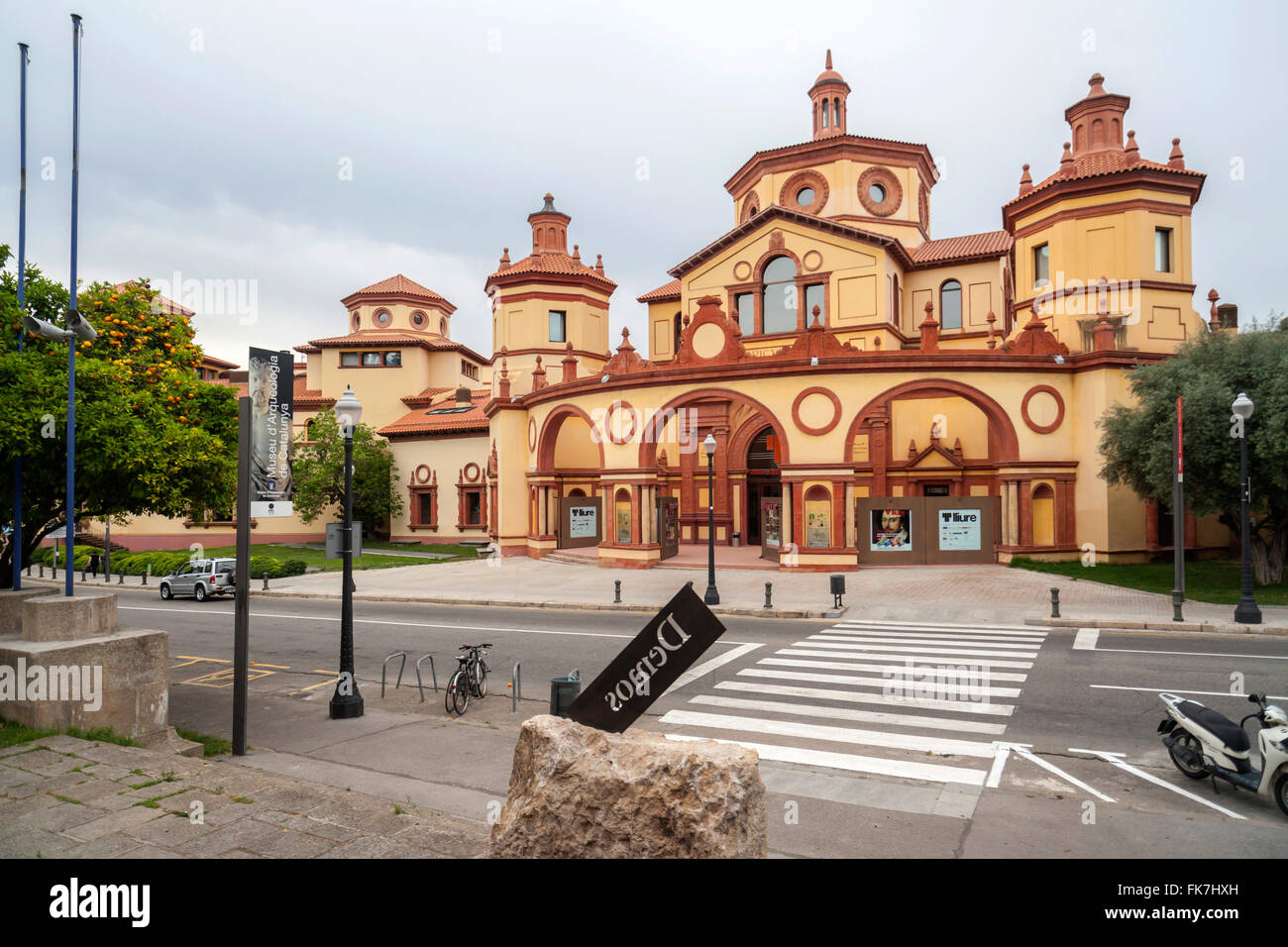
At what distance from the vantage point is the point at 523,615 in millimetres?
20234

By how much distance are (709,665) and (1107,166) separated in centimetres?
2859

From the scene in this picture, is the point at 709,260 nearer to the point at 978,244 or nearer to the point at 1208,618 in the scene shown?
the point at 978,244

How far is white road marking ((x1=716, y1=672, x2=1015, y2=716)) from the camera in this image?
1040cm

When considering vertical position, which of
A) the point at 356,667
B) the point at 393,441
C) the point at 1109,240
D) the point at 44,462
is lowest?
the point at 356,667

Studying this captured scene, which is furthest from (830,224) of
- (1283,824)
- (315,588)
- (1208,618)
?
(1283,824)

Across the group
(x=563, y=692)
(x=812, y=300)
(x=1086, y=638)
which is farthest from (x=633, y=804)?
(x=812, y=300)

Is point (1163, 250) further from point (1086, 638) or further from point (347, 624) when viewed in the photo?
point (347, 624)

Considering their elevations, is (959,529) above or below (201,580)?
above

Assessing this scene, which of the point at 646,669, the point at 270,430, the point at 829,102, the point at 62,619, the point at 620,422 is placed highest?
the point at 829,102

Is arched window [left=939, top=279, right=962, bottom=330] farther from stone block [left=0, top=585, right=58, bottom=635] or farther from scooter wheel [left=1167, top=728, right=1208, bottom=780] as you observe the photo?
stone block [left=0, top=585, right=58, bottom=635]

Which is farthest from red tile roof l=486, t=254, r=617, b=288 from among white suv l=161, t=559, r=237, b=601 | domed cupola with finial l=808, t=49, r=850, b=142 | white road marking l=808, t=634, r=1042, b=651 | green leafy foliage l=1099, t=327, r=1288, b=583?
white road marking l=808, t=634, r=1042, b=651

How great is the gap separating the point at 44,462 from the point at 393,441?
4200 centimetres

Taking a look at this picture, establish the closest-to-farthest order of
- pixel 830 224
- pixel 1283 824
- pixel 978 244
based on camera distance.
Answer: pixel 1283 824, pixel 830 224, pixel 978 244

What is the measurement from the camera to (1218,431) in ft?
66.7
